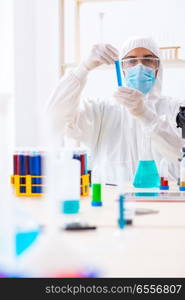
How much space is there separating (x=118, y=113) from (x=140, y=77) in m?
0.24

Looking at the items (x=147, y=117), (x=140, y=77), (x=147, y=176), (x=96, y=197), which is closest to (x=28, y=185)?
(x=96, y=197)

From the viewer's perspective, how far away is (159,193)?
1.28 m

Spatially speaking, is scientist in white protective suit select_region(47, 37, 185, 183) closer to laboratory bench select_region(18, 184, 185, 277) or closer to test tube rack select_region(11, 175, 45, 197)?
test tube rack select_region(11, 175, 45, 197)

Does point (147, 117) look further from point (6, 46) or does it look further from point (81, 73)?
point (6, 46)

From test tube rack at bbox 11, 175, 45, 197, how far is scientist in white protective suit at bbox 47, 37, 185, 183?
0.62 metres

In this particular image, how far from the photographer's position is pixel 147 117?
162 cm

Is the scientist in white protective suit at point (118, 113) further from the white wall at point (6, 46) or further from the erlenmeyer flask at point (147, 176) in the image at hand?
the white wall at point (6, 46)

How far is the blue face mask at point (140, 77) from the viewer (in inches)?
73.4

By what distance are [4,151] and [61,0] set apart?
7.12 ft

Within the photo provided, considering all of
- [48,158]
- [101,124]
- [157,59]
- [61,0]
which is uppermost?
[61,0]

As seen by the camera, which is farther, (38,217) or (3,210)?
(38,217)

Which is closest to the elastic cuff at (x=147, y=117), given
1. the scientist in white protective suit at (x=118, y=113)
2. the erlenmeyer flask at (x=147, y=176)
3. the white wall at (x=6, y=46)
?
the scientist in white protective suit at (x=118, y=113)

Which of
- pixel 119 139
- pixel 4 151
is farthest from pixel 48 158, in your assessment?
pixel 119 139

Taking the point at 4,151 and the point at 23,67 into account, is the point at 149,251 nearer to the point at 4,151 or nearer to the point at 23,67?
the point at 4,151
